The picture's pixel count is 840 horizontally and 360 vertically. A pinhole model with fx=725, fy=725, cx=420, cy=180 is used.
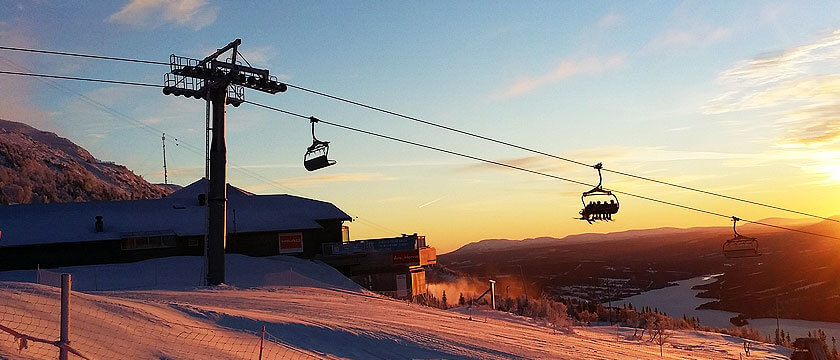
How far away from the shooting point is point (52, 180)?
278 feet

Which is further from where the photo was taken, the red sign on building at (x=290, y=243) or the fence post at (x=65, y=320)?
the red sign on building at (x=290, y=243)

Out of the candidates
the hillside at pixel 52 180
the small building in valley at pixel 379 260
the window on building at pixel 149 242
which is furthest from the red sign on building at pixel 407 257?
the hillside at pixel 52 180

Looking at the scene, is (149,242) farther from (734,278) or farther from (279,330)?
(734,278)

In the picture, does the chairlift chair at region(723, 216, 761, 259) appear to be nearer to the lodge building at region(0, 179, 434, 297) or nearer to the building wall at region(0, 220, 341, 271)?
the lodge building at region(0, 179, 434, 297)

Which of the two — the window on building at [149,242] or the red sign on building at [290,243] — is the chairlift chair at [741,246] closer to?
the red sign on building at [290,243]

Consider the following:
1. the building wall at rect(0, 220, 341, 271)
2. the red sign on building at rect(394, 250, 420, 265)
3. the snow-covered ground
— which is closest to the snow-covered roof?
the building wall at rect(0, 220, 341, 271)

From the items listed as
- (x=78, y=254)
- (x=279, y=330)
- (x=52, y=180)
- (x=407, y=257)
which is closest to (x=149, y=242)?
(x=78, y=254)

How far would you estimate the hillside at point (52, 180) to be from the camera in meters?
78.4

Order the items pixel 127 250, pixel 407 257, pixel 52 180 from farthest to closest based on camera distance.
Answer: pixel 52 180
pixel 407 257
pixel 127 250

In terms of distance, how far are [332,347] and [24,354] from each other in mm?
7401

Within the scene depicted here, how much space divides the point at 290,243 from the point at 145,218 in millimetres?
9207

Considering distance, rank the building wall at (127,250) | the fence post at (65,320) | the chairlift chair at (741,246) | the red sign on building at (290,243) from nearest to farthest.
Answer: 1. the fence post at (65,320)
2. the chairlift chair at (741,246)
3. the building wall at (127,250)
4. the red sign on building at (290,243)

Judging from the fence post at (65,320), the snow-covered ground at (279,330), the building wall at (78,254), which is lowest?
the snow-covered ground at (279,330)

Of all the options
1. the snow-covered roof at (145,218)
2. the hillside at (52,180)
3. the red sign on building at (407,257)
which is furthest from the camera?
the hillside at (52,180)
